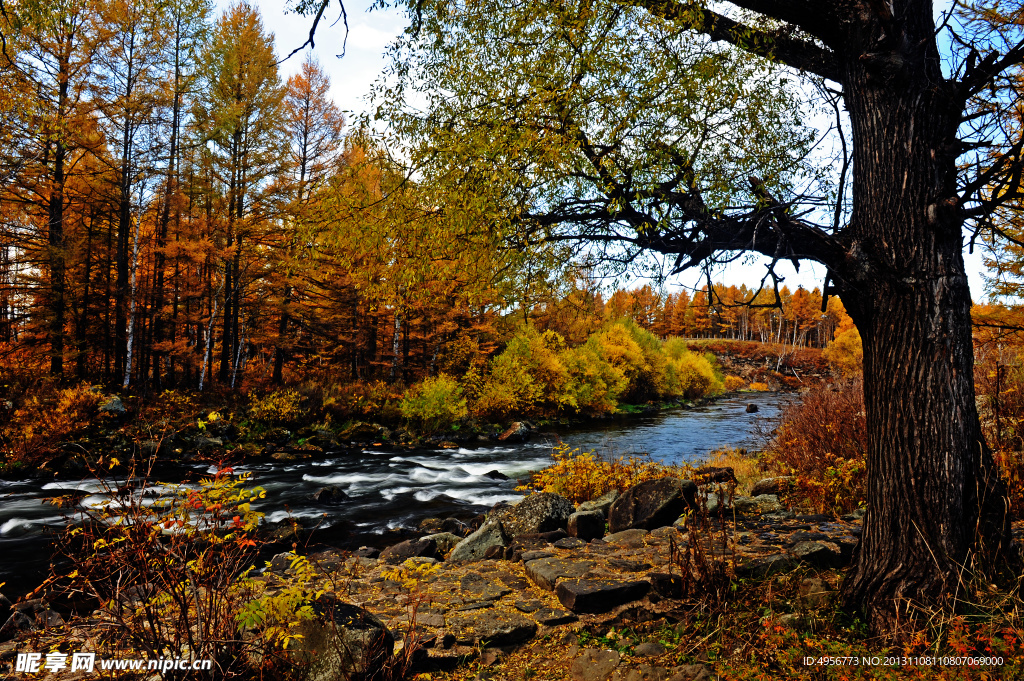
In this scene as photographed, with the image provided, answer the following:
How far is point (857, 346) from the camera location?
136 feet

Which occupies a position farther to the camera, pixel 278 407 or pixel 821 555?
pixel 278 407

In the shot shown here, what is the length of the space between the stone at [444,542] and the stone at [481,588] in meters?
1.97

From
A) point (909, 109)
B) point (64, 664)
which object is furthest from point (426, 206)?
point (64, 664)

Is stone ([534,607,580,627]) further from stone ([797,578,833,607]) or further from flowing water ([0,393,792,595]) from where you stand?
flowing water ([0,393,792,595])

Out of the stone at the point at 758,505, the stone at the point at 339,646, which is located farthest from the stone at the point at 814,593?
the stone at the point at 339,646

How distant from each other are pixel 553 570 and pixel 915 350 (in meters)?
3.55

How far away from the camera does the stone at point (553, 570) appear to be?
4.91m

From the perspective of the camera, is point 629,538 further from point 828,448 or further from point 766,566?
point 828,448

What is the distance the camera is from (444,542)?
7527mm

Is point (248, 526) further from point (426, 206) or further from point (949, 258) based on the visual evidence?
point (949, 258)

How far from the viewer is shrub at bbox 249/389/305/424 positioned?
56.6 feet

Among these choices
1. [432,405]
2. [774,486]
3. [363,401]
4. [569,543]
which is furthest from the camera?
[363,401]

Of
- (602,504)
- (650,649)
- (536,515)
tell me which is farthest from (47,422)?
(650,649)

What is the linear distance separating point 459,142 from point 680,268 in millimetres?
2376
